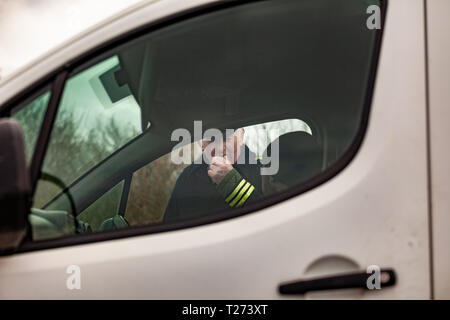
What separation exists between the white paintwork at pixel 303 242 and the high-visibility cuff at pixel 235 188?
354 millimetres

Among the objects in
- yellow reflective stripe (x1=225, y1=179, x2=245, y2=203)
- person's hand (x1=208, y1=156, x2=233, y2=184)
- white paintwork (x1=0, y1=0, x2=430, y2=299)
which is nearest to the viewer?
white paintwork (x1=0, y1=0, x2=430, y2=299)

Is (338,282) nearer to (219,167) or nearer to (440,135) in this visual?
(440,135)

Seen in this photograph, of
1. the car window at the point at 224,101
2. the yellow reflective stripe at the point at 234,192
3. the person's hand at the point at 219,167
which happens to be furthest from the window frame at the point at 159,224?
the person's hand at the point at 219,167

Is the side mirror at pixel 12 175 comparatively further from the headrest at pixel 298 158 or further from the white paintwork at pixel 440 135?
the white paintwork at pixel 440 135

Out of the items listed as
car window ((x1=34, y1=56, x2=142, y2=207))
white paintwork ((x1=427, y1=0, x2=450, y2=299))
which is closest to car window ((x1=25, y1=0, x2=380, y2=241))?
car window ((x1=34, y1=56, x2=142, y2=207))

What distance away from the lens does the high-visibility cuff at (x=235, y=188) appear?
5.78 ft

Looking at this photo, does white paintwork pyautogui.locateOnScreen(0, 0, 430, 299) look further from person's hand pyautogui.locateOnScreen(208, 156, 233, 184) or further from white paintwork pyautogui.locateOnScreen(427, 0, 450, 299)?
person's hand pyautogui.locateOnScreen(208, 156, 233, 184)

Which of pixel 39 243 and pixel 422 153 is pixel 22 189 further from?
pixel 422 153

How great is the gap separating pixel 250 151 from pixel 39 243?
830mm

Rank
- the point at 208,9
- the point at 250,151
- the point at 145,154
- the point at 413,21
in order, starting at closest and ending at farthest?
the point at 413,21, the point at 208,9, the point at 250,151, the point at 145,154

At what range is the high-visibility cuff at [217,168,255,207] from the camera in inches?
69.4

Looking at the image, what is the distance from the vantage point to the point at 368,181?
4.47ft

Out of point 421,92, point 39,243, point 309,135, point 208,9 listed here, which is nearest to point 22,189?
point 39,243

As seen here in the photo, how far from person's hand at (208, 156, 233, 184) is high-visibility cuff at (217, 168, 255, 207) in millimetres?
28
